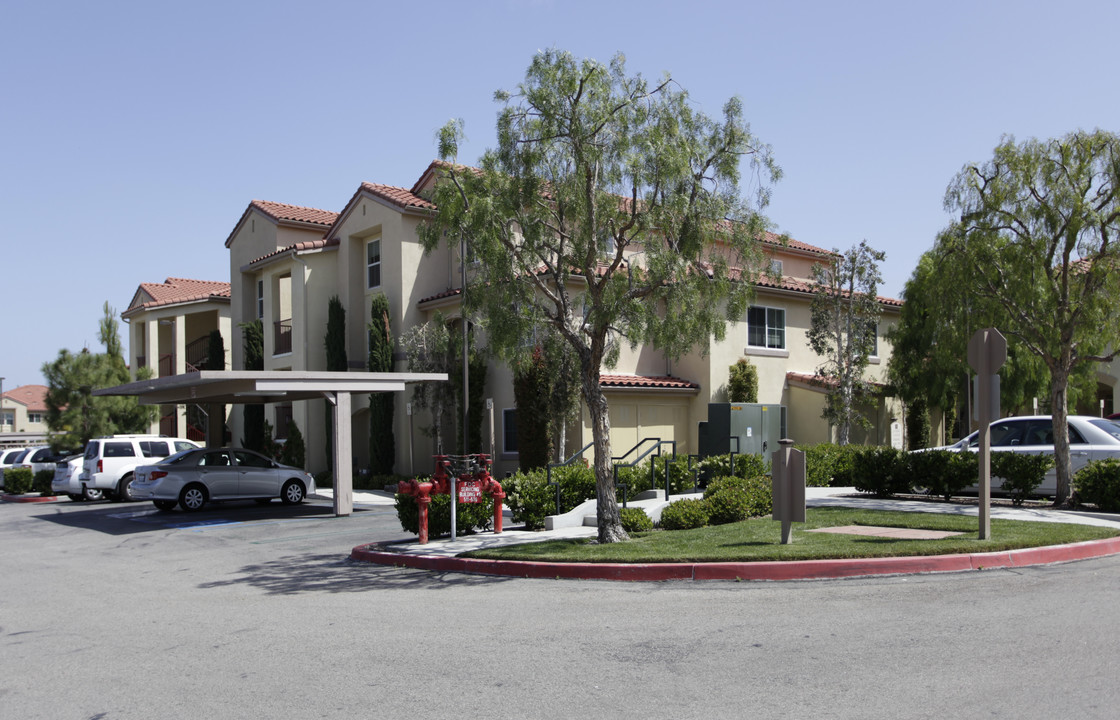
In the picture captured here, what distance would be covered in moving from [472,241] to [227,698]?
7.24 m

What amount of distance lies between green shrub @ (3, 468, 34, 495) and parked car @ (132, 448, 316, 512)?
10.3m

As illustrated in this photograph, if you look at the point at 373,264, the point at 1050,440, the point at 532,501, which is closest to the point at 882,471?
the point at 1050,440

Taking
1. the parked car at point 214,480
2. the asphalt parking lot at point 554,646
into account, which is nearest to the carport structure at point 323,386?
the parked car at point 214,480

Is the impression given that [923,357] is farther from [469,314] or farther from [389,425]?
[469,314]

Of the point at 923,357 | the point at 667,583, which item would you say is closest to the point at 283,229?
the point at 923,357

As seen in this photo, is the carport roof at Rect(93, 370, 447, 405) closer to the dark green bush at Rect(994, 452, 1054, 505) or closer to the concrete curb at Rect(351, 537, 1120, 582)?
the concrete curb at Rect(351, 537, 1120, 582)

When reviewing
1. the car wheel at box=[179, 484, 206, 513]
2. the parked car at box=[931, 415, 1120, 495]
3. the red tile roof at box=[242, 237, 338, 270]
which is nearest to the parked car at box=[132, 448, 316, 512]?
the car wheel at box=[179, 484, 206, 513]

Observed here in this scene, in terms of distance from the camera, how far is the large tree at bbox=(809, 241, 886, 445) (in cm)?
2486

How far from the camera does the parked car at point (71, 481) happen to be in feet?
84.0

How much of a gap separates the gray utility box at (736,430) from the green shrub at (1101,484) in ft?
24.7

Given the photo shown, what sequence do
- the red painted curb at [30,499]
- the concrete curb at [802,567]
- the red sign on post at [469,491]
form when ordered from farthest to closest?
1. the red painted curb at [30,499]
2. the red sign on post at [469,491]
3. the concrete curb at [802,567]

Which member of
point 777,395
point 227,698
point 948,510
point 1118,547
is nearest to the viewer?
point 227,698

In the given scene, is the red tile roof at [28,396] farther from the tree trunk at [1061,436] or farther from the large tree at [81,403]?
the tree trunk at [1061,436]

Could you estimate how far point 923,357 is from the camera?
27.9m
